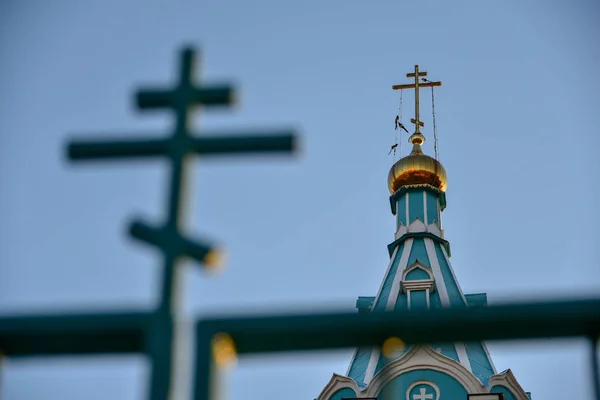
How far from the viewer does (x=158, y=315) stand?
4641mm

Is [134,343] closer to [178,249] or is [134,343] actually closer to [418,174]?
[178,249]

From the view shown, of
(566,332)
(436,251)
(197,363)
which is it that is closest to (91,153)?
(197,363)

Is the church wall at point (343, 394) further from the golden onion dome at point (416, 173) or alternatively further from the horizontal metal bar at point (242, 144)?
the horizontal metal bar at point (242, 144)

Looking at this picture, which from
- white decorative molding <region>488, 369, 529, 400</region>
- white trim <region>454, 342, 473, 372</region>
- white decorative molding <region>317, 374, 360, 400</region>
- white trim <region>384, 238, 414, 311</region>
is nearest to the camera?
white decorative molding <region>488, 369, 529, 400</region>

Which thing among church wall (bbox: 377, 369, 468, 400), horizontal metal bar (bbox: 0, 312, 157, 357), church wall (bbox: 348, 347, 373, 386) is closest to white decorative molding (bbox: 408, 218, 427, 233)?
church wall (bbox: 348, 347, 373, 386)

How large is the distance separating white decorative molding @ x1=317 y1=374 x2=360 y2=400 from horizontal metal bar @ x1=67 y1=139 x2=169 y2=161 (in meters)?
21.8

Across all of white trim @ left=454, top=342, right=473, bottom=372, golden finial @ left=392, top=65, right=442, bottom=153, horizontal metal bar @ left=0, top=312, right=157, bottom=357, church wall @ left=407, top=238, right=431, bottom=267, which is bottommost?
horizontal metal bar @ left=0, top=312, right=157, bottom=357

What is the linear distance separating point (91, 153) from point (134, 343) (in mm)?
692

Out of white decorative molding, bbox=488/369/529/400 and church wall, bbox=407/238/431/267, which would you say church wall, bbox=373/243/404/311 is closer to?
church wall, bbox=407/238/431/267

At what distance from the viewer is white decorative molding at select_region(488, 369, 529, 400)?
1031 inches

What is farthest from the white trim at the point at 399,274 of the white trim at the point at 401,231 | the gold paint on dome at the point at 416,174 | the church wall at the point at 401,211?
the gold paint on dome at the point at 416,174

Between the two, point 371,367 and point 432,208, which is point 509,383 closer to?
point 371,367

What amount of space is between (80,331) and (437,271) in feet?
81.4

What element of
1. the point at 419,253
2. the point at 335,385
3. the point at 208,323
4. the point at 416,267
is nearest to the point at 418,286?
the point at 416,267
